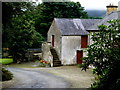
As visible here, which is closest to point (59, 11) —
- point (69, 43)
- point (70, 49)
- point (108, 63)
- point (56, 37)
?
point (56, 37)

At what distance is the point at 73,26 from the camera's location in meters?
27.0

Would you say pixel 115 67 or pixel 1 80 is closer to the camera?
pixel 115 67

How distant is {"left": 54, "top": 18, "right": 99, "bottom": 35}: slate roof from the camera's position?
2609 cm

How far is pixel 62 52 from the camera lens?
2620 centimetres

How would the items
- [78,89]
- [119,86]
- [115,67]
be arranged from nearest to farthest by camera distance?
1. [119,86]
2. [115,67]
3. [78,89]

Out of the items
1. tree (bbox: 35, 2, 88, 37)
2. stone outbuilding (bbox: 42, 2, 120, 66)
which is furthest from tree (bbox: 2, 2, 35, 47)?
tree (bbox: 35, 2, 88, 37)

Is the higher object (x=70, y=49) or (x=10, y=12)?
(x=10, y=12)

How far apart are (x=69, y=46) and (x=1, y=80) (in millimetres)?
11967

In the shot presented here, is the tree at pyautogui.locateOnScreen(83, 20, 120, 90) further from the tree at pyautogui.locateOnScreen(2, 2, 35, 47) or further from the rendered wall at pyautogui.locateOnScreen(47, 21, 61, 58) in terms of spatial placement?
the rendered wall at pyautogui.locateOnScreen(47, 21, 61, 58)

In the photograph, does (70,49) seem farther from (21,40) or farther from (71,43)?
(21,40)

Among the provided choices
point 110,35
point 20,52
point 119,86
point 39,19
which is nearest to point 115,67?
point 119,86

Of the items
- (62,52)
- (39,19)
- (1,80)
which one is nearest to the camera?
(1,80)

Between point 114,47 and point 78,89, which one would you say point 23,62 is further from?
point 114,47

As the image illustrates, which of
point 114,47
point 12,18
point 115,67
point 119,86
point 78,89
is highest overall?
point 12,18
